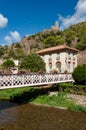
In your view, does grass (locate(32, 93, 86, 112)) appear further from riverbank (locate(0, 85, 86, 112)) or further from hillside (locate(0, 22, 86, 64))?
hillside (locate(0, 22, 86, 64))

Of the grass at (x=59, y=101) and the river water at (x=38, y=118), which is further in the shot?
the grass at (x=59, y=101)

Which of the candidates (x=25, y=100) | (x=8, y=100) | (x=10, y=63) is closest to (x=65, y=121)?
(x=25, y=100)

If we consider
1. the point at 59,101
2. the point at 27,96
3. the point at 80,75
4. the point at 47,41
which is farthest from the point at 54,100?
the point at 47,41

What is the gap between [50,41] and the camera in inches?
3255

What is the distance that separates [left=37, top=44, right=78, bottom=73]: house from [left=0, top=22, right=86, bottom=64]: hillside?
1310 cm

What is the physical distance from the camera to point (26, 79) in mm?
21672

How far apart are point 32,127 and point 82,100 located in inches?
386

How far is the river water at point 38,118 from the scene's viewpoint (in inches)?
640

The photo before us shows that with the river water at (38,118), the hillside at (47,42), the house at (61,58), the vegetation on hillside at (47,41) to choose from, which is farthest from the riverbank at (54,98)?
the vegetation on hillside at (47,41)

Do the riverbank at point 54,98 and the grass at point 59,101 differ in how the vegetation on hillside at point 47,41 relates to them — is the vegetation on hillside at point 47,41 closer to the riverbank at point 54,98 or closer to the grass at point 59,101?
the riverbank at point 54,98

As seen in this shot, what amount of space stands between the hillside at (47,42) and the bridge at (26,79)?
36061 millimetres

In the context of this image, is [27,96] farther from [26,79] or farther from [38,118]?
[38,118]

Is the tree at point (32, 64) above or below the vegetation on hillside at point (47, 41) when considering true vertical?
below

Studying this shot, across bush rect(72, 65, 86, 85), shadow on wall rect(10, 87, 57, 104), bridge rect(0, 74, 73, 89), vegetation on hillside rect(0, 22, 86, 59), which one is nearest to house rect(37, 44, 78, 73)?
bridge rect(0, 74, 73, 89)
